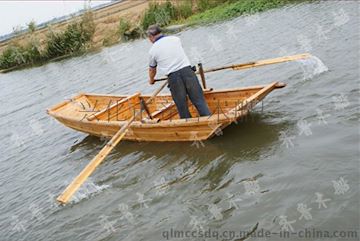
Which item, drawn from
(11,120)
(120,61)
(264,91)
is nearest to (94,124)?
(264,91)

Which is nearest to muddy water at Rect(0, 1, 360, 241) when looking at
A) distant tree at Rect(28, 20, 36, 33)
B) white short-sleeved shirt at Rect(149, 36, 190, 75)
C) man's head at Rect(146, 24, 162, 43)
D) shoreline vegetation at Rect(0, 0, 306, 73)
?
white short-sleeved shirt at Rect(149, 36, 190, 75)

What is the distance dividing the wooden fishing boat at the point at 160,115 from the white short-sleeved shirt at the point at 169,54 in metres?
0.95

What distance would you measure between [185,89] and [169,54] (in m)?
0.70

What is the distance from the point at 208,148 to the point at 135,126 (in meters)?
1.56

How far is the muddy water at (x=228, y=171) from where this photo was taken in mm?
5355

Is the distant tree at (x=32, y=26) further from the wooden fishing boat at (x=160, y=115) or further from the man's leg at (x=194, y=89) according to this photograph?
the man's leg at (x=194, y=89)

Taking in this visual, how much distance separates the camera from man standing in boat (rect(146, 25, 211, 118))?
24.8 feet

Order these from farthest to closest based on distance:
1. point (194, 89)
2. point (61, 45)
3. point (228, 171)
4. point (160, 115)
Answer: point (61, 45)
point (160, 115)
point (194, 89)
point (228, 171)

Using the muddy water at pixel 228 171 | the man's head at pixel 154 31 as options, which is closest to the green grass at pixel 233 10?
the muddy water at pixel 228 171

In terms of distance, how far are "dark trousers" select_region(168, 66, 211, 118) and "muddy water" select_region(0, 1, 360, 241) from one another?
674 millimetres

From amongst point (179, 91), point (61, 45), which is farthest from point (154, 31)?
point (61, 45)

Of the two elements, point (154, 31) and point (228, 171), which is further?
point (154, 31)

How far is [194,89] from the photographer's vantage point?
7.72 metres

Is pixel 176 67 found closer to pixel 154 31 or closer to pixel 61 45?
pixel 154 31
